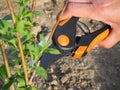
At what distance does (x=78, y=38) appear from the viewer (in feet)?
6.23

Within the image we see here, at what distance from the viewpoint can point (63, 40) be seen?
1799mm

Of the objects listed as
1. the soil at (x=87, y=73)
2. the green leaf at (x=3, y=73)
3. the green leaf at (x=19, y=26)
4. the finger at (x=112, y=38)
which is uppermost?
the green leaf at (x=19, y=26)

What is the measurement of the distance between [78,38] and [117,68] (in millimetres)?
563

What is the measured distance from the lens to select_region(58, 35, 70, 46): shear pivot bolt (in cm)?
179

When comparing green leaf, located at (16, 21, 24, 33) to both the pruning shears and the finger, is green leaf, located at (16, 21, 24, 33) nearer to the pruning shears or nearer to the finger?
the pruning shears

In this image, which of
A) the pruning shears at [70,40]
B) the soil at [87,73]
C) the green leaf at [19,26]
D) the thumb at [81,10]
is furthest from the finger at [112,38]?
the green leaf at [19,26]

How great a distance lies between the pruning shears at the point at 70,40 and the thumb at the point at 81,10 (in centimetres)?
11

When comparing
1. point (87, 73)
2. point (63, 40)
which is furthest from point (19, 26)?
point (87, 73)

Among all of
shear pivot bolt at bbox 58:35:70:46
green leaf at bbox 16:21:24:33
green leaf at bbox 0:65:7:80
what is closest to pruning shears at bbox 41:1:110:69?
shear pivot bolt at bbox 58:35:70:46

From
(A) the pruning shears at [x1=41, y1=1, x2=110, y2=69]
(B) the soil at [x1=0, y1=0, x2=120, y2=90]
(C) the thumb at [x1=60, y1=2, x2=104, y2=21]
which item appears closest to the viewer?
(C) the thumb at [x1=60, y1=2, x2=104, y2=21]

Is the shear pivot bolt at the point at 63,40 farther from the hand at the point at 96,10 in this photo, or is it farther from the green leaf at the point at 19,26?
the green leaf at the point at 19,26

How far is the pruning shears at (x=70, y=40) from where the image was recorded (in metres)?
1.78

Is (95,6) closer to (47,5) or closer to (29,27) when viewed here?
(29,27)

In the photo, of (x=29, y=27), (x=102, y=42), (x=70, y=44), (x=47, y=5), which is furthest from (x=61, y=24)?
(x=47, y=5)
